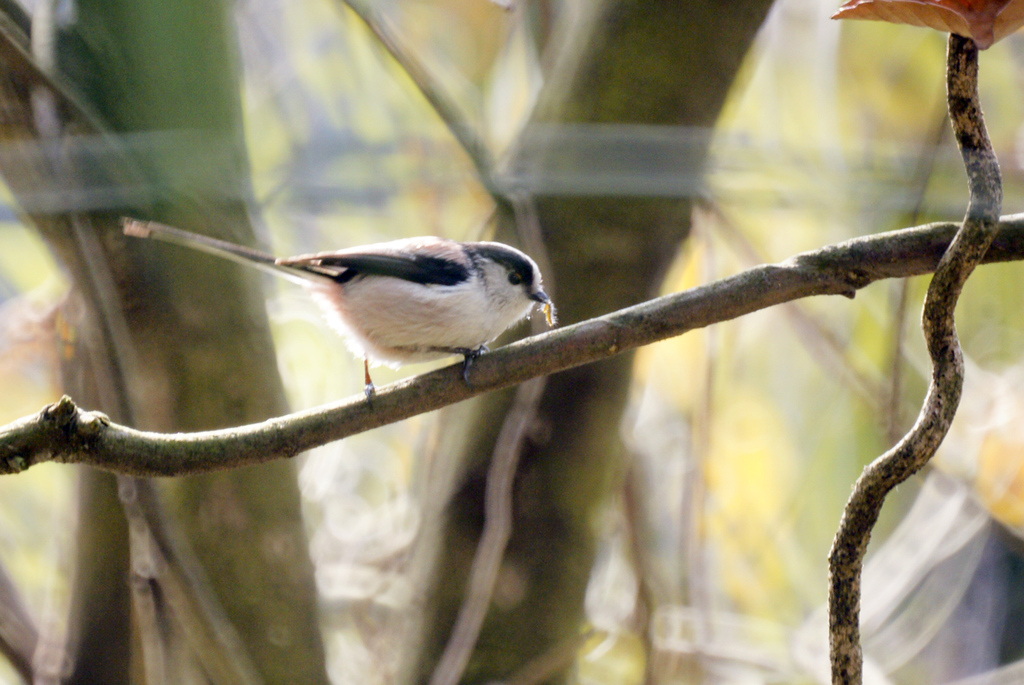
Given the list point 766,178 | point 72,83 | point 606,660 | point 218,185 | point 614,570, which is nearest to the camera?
point 72,83

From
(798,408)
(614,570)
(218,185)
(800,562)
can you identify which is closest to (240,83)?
(218,185)

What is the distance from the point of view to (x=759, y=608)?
10.5 ft

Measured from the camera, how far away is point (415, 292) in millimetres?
1706

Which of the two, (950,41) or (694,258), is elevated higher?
(694,258)

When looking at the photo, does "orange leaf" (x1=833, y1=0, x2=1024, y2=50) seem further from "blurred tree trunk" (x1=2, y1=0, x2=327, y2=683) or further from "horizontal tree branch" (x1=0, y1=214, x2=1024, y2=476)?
"blurred tree trunk" (x1=2, y1=0, x2=327, y2=683)

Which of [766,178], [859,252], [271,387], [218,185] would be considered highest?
[218,185]

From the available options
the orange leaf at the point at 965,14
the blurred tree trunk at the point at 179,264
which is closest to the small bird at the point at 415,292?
the blurred tree trunk at the point at 179,264

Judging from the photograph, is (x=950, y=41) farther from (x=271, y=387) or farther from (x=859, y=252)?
(x=271, y=387)

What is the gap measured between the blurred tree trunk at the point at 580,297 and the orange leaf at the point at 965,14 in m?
1.23

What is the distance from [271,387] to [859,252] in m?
1.29

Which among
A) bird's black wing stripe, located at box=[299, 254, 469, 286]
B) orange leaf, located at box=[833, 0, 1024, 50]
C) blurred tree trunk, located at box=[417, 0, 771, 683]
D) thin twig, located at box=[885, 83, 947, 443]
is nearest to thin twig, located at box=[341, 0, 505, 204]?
blurred tree trunk, located at box=[417, 0, 771, 683]

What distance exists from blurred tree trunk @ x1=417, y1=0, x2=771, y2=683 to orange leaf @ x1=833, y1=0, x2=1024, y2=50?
1231 millimetres

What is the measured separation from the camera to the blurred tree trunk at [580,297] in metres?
1.97

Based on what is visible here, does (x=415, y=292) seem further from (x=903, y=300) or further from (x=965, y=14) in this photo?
(x=965, y=14)
